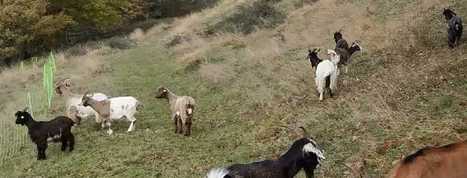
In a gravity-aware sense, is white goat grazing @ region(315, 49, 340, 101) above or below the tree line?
below

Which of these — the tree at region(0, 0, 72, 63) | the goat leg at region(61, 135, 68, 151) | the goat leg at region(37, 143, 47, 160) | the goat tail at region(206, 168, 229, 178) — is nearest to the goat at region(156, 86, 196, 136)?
the goat leg at region(61, 135, 68, 151)

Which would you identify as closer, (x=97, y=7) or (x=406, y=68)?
(x=406, y=68)

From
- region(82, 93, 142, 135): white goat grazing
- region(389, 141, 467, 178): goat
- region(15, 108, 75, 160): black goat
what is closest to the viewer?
region(389, 141, 467, 178): goat

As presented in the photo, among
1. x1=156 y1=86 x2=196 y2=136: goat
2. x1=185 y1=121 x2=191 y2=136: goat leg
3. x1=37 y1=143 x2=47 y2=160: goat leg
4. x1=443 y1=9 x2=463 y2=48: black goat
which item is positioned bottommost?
x1=37 y1=143 x2=47 y2=160: goat leg

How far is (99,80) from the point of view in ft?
77.3

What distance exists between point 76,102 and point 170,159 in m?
4.78

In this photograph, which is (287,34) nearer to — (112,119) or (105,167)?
(112,119)

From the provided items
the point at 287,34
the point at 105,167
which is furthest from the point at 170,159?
the point at 287,34

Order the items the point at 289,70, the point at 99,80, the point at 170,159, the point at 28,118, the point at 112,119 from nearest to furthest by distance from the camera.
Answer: the point at 170,159 < the point at 28,118 < the point at 112,119 < the point at 289,70 < the point at 99,80

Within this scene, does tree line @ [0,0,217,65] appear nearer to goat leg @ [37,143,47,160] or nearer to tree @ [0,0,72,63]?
tree @ [0,0,72,63]

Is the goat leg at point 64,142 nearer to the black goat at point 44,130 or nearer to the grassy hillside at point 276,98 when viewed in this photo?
the black goat at point 44,130

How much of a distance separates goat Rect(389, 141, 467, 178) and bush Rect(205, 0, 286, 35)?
22.1 metres

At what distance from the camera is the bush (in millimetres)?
29688

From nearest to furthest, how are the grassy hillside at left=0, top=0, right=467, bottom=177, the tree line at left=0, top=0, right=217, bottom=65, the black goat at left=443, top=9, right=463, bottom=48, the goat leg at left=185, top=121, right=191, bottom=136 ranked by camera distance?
the grassy hillside at left=0, top=0, right=467, bottom=177
the goat leg at left=185, top=121, right=191, bottom=136
the black goat at left=443, top=9, right=463, bottom=48
the tree line at left=0, top=0, right=217, bottom=65
